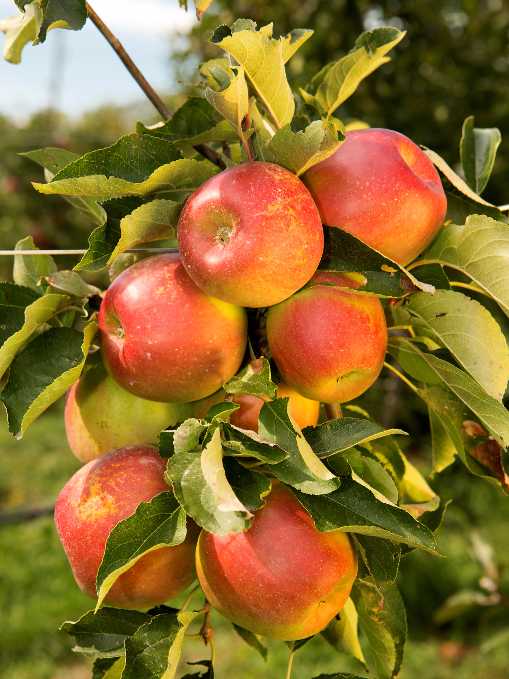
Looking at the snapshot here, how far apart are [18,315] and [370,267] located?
13.3 inches

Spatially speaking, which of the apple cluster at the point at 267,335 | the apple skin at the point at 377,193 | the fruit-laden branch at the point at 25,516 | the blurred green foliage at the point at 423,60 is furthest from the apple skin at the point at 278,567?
the blurred green foliage at the point at 423,60

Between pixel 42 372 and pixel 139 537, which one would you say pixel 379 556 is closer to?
pixel 139 537

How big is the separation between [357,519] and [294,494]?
0.20 feet

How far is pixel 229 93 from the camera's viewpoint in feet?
1.94

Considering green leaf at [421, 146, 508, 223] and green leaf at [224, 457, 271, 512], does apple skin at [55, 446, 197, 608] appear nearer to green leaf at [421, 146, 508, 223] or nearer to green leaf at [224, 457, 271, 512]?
green leaf at [224, 457, 271, 512]

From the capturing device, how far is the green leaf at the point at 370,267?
1.96ft

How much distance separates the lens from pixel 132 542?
0.56m

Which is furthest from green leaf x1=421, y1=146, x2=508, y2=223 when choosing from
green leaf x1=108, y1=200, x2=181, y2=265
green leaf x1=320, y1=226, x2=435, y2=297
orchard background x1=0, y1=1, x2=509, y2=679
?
green leaf x1=108, y1=200, x2=181, y2=265

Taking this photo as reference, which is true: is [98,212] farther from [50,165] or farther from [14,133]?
[14,133]

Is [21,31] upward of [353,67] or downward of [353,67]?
upward

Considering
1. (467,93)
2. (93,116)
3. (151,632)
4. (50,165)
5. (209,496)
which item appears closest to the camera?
(209,496)

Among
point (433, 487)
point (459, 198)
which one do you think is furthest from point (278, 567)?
point (433, 487)

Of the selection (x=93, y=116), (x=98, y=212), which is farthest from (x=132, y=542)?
(x=93, y=116)

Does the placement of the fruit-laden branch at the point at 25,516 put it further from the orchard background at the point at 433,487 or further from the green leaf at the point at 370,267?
the green leaf at the point at 370,267
